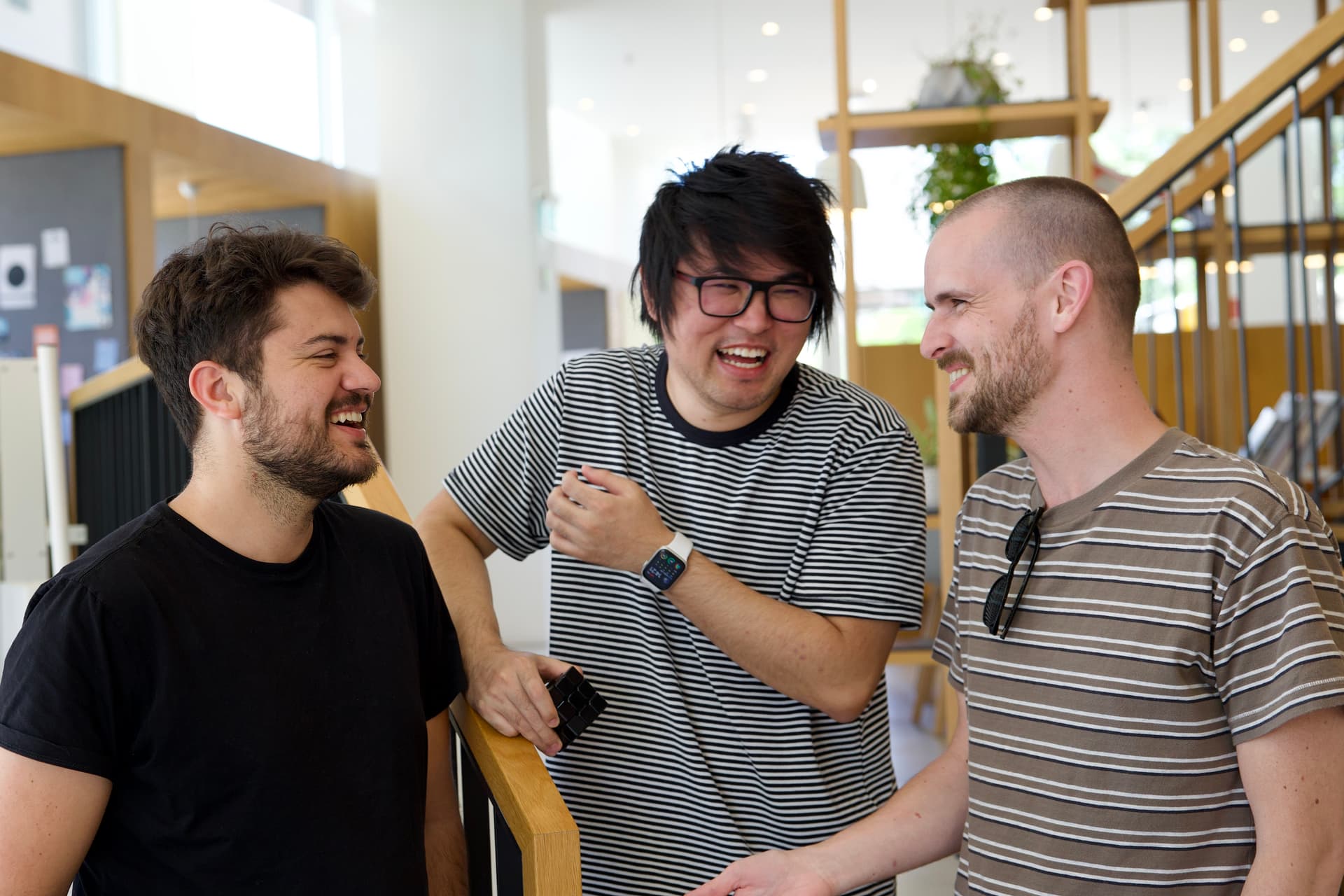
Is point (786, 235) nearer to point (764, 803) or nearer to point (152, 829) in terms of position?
point (764, 803)

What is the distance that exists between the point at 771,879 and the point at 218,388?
0.84 metres

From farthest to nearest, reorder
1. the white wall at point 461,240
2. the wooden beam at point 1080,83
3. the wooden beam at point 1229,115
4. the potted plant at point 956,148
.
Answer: the white wall at point 461,240 → the potted plant at point 956,148 → the wooden beam at point 1080,83 → the wooden beam at point 1229,115

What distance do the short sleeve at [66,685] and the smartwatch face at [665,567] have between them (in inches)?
22.2

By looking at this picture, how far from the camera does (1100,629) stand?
1125 mm

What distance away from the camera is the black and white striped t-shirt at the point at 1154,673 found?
3.37 ft

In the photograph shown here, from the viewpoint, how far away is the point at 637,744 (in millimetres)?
1585

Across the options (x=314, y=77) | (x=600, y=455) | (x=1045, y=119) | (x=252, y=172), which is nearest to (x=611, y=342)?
(x=314, y=77)

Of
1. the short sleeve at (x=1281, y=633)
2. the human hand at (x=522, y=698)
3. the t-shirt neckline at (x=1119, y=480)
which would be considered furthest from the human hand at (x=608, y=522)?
the short sleeve at (x=1281, y=633)

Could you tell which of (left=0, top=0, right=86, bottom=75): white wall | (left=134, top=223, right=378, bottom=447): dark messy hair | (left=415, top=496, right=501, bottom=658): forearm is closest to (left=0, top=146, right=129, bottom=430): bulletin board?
(left=0, top=0, right=86, bottom=75): white wall

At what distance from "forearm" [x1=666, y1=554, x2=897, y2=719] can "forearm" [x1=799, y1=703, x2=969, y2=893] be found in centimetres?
14

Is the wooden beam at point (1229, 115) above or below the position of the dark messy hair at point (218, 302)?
above

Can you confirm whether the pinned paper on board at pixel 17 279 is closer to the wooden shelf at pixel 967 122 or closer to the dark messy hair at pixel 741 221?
the wooden shelf at pixel 967 122

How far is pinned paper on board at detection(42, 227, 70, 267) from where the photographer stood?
687 cm

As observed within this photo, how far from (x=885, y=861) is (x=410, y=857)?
21.3 inches
